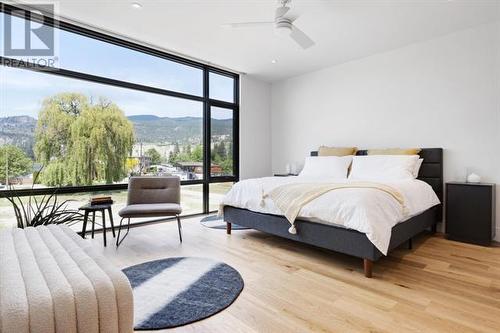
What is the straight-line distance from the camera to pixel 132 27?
3365 mm

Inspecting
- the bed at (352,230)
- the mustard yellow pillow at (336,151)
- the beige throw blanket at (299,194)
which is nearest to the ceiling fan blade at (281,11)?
the beige throw blanket at (299,194)

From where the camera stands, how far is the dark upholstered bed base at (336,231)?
224 cm

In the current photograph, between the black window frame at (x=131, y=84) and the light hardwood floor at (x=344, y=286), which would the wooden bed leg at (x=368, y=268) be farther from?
the black window frame at (x=131, y=84)

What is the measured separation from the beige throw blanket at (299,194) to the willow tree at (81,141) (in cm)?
234

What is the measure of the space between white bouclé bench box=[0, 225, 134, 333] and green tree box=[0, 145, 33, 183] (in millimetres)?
2246

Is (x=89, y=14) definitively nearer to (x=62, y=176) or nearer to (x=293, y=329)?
(x=62, y=176)

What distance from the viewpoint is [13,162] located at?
2.98 meters

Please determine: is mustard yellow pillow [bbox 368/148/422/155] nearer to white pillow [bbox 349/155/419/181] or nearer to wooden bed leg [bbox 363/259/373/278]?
white pillow [bbox 349/155/419/181]

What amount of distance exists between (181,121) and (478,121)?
4235mm

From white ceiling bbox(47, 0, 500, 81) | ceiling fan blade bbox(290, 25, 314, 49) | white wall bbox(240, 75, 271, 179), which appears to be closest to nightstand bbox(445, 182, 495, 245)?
white ceiling bbox(47, 0, 500, 81)

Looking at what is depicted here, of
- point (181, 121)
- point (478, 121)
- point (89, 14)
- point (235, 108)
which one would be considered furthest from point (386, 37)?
point (89, 14)

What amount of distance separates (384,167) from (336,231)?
1.65m

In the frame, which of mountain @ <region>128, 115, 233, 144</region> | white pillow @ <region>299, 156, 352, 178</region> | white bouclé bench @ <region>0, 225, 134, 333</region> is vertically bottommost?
white bouclé bench @ <region>0, 225, 134, 333</region>

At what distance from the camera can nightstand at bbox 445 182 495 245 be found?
9.84ft
